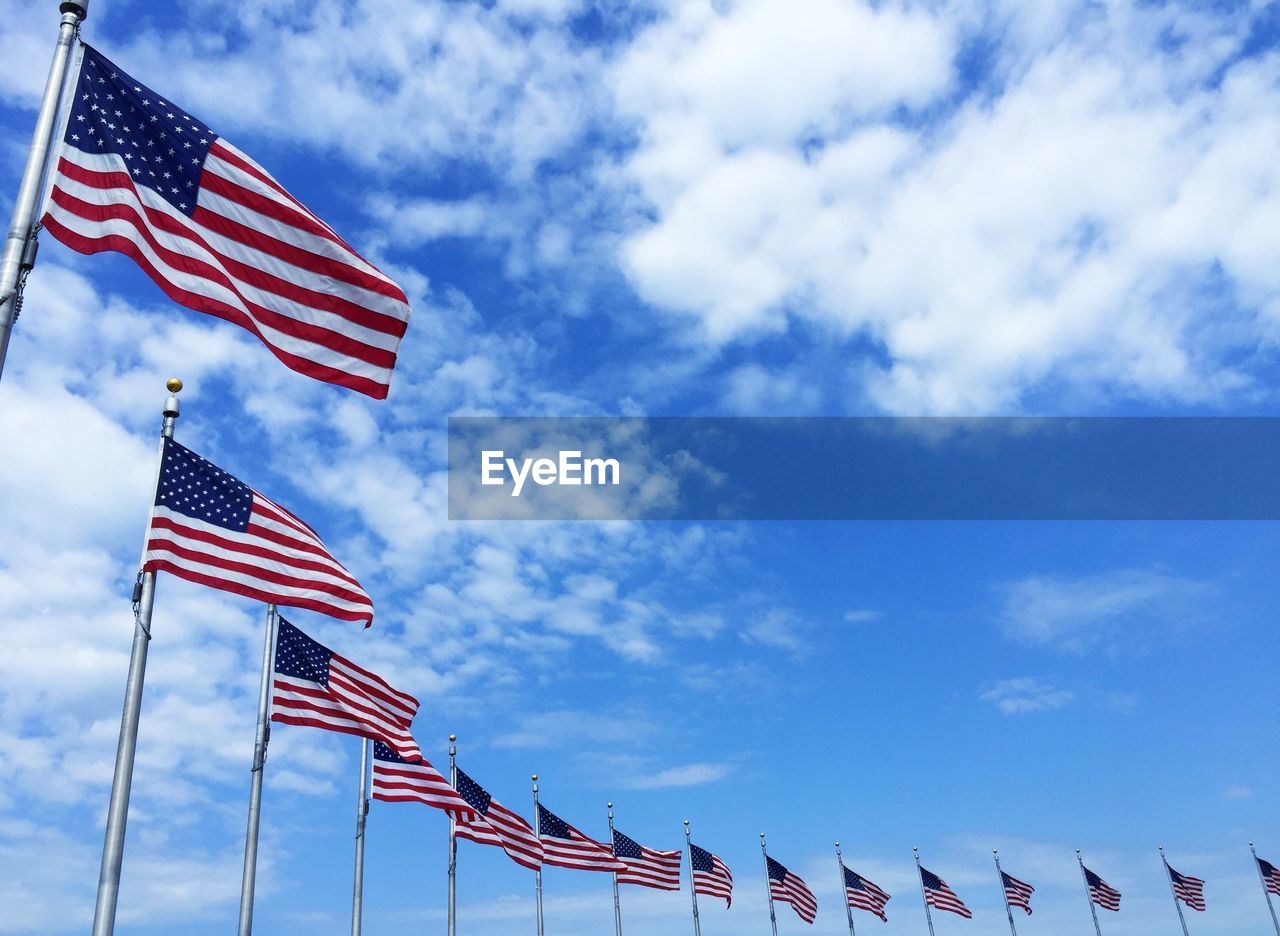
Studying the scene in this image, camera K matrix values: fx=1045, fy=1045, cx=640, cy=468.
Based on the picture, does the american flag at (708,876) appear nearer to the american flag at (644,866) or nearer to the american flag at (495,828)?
the american flag at (644,866)

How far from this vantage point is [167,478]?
50.5 ft

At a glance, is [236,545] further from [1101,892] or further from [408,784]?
[1101,892]

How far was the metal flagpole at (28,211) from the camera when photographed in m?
9.20

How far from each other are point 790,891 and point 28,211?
54.4 m

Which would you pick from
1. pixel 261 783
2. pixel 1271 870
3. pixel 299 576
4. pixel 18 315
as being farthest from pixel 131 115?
pixel 1271 870

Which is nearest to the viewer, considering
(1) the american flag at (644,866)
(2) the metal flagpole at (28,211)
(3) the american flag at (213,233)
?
(2) the metal flagpole at (28,211)

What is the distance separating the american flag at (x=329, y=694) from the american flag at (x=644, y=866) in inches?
966

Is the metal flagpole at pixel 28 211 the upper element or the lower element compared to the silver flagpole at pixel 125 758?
upper

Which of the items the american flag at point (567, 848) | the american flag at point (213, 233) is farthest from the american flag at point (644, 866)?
the american flag at point (213, 233)

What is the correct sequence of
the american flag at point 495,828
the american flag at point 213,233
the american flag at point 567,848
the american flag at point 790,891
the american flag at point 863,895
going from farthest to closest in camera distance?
1. the american flag at point 863,895
2. the american flag at point 790,891
3. the american flag at point 567,848
4. the american flag at point 495,828
5. the american flag at point 213,233

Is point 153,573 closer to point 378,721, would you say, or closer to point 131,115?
point 131,115

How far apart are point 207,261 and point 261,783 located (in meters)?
14.1

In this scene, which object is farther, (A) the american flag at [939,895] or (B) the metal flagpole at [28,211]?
(A) the american flag at [939,895]

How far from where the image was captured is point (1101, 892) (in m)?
71.6
